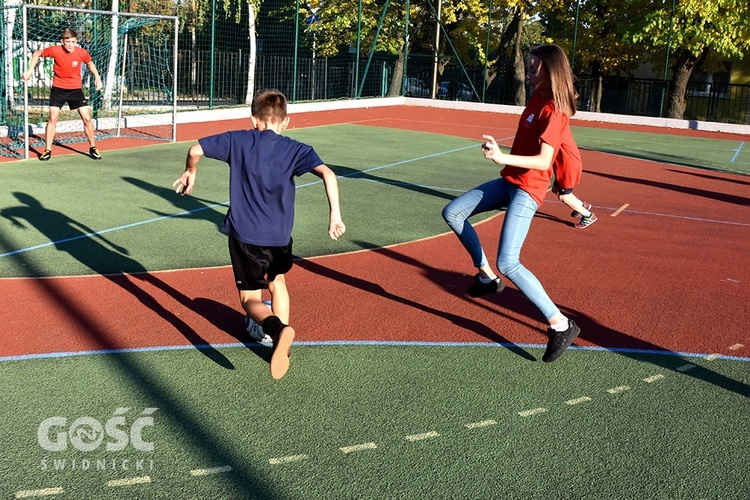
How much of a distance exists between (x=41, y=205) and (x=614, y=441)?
807 centimetres

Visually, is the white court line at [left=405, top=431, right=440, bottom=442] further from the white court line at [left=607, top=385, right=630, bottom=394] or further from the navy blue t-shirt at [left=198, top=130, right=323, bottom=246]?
the navy blue t-shirt at [left=198, top=130, right=323, bottom=246]

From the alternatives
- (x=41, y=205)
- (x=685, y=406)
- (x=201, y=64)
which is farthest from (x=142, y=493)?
(x=201, y=64)

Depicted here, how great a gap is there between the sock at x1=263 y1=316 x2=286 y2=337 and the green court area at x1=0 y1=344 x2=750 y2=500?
0.35 meters

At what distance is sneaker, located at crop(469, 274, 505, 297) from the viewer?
22.8 feet

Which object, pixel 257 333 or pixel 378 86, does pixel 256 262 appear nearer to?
pixel 257 333

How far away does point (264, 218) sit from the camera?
5.12 meters

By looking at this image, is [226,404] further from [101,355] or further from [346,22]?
[346,22]

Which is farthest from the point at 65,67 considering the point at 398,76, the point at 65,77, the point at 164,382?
the point at 398,76

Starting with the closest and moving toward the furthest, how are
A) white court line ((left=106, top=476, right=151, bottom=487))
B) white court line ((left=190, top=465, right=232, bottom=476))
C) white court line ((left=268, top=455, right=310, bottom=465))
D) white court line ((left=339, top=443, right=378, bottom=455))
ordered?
1. white court line ((left=106, top=476, right=151, bottom=487))
2. white court line ((left=190, top=465, right=232, bottom=476))
3. white court line ((left=268, top=455, right=310, bottom=465))
4. white court line ((left=339, top=443, right=378, bottom=455))

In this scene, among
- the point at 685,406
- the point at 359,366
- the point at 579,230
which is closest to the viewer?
the point at 685,406

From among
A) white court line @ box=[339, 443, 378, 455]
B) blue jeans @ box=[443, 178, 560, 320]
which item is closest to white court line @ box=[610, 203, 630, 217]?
blue jeans @ box=[443, 178, 560, 320]

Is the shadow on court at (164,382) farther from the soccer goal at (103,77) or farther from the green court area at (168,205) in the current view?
the soccer goal at (103,77)

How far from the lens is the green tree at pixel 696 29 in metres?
29.8

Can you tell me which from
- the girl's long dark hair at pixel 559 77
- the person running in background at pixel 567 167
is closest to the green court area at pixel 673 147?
the person running in background at pixel 567 167
